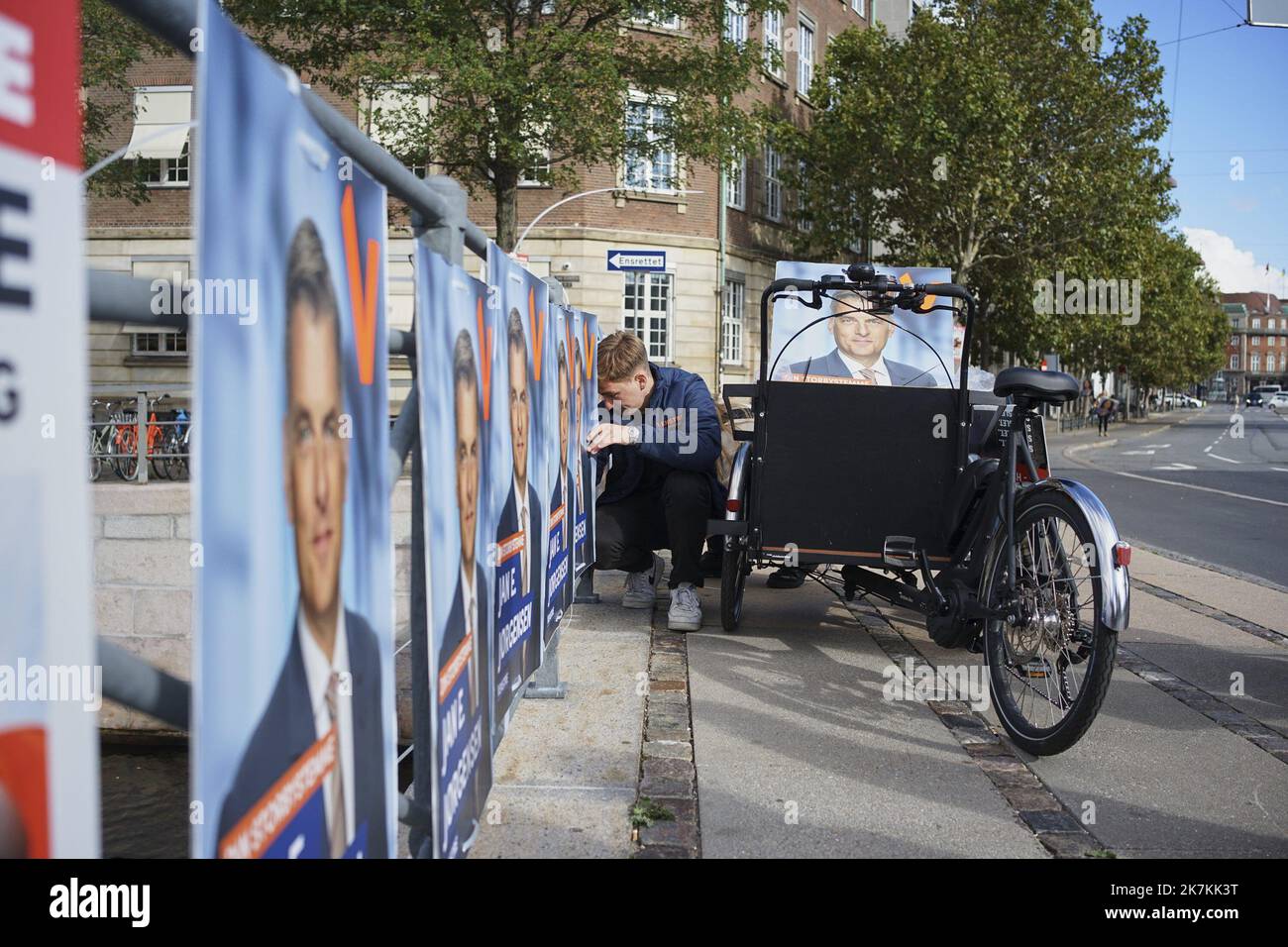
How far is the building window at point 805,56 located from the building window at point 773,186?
9.38 ft

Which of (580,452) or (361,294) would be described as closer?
(361,294)

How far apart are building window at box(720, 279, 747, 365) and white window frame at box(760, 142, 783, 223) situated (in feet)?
10.8

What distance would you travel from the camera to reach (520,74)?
18.5 meters

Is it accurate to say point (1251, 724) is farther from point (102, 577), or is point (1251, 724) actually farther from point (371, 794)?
point (102, 577)

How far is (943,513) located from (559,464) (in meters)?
2.12

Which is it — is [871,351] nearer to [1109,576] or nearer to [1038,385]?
[1038,385]

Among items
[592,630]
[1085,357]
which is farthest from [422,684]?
[1085,357]

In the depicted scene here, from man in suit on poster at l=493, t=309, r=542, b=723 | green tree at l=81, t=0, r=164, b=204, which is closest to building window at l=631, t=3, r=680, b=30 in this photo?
green tree at l=81, t=0, r=164, b=204

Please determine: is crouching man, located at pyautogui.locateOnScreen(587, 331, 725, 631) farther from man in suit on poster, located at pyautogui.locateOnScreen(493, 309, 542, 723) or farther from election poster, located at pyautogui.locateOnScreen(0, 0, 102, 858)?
election poster, located at pyautogui.locateOnScreen(0, 0, 102, 858)

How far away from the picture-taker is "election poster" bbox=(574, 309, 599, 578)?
5137 mm

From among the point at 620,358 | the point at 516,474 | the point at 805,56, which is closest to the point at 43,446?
the point at 516,474

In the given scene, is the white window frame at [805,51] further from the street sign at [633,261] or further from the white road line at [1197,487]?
the street sign at [633,261]

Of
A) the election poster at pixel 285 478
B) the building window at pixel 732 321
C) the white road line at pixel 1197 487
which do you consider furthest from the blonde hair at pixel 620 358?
the building window at pixel 732 321

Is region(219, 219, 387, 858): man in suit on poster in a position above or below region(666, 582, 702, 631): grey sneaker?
above
